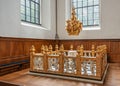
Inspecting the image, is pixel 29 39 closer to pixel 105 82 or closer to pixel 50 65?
pixel 50 65

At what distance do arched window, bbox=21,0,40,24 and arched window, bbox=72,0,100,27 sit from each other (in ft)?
6.85

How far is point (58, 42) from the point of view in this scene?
7.44 metres

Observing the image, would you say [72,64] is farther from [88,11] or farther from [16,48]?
[88,11]

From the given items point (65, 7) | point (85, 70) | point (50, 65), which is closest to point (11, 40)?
point (50, 65)

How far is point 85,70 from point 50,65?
3.39 ft

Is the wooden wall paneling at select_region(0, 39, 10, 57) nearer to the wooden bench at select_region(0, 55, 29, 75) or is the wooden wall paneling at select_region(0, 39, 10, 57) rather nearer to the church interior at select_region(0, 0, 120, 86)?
the church interior at select_region(0, 0, 120, 86)

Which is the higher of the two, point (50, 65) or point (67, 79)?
point (50, 65)

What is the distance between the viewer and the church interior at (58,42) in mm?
3574

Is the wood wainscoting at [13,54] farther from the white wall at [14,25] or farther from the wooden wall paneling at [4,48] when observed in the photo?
the white wall at [14,25]

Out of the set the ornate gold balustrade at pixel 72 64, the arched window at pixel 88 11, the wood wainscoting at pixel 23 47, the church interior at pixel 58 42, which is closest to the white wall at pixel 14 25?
the church interior at pixel 58 42

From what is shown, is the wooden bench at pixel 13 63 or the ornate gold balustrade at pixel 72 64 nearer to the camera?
the ornate gold balustrade at pixel 72 64

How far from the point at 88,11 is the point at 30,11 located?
2.95 m

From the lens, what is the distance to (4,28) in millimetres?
4418

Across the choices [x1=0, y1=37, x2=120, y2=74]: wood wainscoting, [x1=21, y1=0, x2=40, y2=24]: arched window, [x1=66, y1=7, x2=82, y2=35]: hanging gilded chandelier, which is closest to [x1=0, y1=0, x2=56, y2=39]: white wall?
Answer: [x1=0, y1=37, x2=120, y2=74]: wood wainscoting
